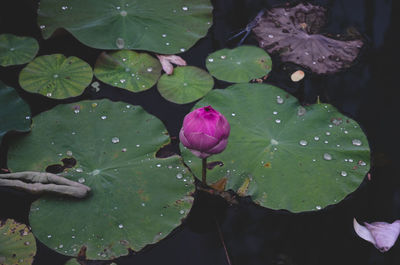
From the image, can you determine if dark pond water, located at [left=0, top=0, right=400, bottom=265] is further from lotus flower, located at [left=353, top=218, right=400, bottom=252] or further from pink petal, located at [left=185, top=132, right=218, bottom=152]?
pink petal, located at [left=185, top=132, right=218, bottom=152]

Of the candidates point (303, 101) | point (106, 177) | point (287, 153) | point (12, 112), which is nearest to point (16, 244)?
point (106, 177)

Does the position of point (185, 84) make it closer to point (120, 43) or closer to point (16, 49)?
point (120, 43)

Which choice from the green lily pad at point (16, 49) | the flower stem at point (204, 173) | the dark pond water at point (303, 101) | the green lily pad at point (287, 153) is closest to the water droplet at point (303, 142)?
the green lily pad at point (287, 153)

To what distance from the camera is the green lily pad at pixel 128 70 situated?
2070 millimetres

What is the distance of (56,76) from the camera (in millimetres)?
2062

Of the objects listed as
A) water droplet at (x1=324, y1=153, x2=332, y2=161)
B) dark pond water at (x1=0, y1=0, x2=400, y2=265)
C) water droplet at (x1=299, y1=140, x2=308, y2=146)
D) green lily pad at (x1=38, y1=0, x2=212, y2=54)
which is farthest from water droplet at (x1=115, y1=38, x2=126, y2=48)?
water droplet at (x1=324, y1=153, x2=332, y2=161)

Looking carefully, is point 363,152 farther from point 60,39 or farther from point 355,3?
point 60,39

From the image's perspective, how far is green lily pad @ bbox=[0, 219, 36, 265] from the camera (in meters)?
1.46

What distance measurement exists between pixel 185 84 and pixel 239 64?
343 millimetres

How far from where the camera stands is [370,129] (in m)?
1.97

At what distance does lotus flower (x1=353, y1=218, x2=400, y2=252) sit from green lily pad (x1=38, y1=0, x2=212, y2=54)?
1317mm

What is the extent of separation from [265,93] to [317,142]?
0.38m

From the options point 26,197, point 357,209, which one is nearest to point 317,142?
point 357,209

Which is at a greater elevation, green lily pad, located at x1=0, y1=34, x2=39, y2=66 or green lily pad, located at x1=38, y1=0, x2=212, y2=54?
green lily pad, located at x1=38, y1=0, x2=212, y2=54
